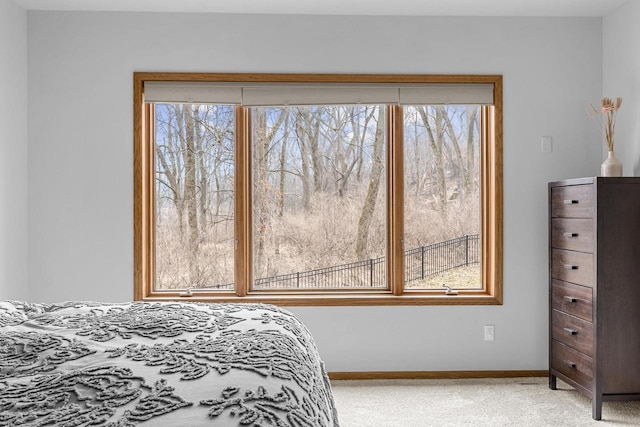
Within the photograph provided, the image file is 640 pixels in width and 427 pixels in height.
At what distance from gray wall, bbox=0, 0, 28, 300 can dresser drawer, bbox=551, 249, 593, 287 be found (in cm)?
358

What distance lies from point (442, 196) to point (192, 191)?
5.94ft

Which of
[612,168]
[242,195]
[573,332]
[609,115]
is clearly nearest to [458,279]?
[573,332]

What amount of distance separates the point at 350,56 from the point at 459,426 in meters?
2.49

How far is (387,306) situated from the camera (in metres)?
3.92

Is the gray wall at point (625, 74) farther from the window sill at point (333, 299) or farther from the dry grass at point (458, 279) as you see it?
the window sill at point (333, 299)

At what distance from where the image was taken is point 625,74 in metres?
3.71

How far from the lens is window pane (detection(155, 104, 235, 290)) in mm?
3969

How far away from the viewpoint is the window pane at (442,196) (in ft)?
13.2

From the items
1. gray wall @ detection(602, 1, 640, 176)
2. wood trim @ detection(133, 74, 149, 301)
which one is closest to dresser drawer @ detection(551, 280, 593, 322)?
gray wall @ detection(602, 1, 640, 176)

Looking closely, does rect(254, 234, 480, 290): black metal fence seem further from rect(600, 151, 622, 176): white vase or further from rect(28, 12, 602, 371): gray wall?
rect(600, 151, 622, 176): white vase

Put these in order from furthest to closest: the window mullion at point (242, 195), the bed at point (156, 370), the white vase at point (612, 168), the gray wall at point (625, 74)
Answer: the window mullion at point (242, 195), the gray wall at point (625, 74), the white vase at point (612, 168), the bed at point (156, 370)

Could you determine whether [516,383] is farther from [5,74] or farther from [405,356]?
[5,74]

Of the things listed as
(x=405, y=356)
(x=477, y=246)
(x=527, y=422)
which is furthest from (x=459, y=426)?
(x=477, y=246)

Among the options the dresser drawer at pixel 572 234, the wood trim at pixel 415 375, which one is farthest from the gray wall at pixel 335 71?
the dresser drawer at pixel 572 234
